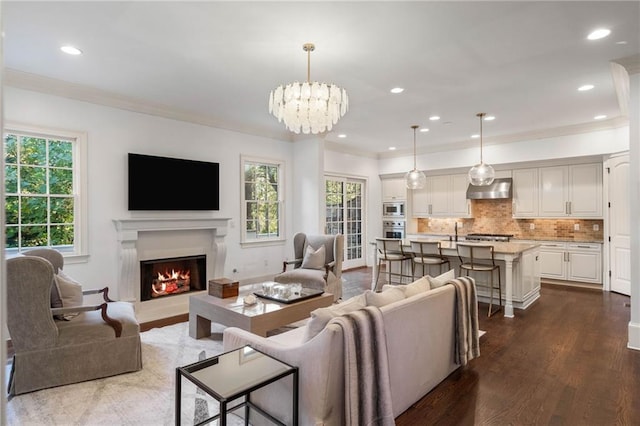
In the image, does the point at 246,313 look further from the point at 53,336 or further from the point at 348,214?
the point at 348,214

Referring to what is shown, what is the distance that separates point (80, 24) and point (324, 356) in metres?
3.17

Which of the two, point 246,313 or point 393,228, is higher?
point 393,228

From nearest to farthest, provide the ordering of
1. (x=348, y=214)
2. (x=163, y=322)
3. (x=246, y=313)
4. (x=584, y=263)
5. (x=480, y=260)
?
1. (x=246, y=313)
2. (x=163, y=322)
3. (x=480, y=260)
4. (x=584, y=263)
5. (x=348, y=214)

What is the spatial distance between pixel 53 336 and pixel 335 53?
3.40 metres

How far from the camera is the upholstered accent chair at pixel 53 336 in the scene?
257 cm

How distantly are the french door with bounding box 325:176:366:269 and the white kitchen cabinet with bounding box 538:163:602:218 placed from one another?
148 inches

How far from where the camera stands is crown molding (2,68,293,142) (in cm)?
384

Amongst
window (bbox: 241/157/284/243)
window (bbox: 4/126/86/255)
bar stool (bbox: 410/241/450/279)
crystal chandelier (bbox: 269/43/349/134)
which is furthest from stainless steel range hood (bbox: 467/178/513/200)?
window (bbox: 4/126/86/255)

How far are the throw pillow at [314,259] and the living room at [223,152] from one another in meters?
1.17

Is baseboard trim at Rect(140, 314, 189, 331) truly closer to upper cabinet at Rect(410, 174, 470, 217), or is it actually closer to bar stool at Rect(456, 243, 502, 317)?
bar stool at Rect(456, 243, 502, 317)

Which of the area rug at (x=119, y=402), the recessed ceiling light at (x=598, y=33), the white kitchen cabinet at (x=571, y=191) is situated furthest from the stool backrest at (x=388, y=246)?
the area rug at (x=119, y=402)

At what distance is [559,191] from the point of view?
258 inches

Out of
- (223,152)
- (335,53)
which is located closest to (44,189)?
(223,152)

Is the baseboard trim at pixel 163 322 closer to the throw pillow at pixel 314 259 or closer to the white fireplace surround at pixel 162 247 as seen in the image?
the white fireplace surround at pixel 162 247
